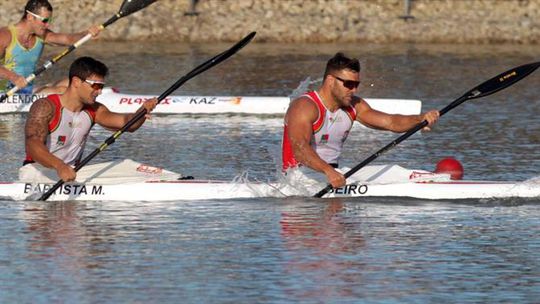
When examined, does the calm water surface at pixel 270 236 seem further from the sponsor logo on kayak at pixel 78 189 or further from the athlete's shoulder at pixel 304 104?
the athlete's shoulder at pixel 304 104

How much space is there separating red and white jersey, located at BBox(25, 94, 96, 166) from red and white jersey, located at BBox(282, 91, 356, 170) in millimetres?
1829

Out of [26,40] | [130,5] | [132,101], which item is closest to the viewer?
[130,5]

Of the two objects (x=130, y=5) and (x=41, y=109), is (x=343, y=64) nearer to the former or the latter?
(x=41, y=109)

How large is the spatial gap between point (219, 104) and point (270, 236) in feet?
34.4

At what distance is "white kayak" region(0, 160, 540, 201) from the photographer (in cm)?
1620

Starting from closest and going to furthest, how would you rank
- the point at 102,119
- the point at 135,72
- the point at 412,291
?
1. the point at 412,291
2. the point at 102,119
3. the point at 135,72

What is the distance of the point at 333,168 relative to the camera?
1603 cm

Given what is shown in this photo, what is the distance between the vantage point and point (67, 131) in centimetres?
1623

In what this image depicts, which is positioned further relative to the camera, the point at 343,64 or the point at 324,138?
the point at 324,138

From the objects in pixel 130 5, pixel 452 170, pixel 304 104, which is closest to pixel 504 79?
pixel 452 170

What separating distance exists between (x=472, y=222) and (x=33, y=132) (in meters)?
3.97

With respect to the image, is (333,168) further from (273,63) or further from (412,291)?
(273,63)

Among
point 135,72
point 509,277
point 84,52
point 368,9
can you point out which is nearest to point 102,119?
point 509,277

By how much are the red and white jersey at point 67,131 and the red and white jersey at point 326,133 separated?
1.83 m
